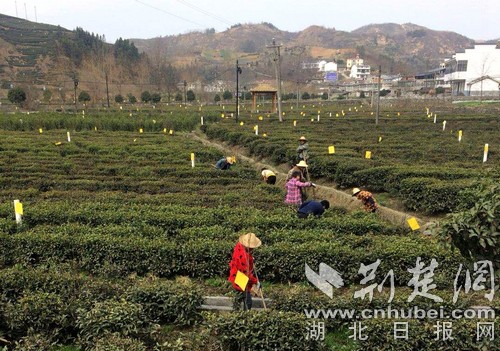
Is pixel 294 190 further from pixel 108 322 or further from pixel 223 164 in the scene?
pixel 108 322

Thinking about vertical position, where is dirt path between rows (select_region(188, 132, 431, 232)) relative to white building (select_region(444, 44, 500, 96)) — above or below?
below

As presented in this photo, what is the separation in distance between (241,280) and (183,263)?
7.96 ft

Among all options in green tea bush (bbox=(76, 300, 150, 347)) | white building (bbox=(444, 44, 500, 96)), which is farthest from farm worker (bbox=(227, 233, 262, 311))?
white building (bbox=(444, 44, 500, 96))

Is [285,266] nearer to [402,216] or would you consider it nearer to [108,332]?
[108,332]

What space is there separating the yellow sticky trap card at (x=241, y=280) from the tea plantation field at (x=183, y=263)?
1.34 feet


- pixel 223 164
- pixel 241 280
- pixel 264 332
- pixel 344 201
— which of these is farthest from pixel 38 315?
pixel 223 164

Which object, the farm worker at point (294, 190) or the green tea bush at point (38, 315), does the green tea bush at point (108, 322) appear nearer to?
the green tea bush at point (38, 315)

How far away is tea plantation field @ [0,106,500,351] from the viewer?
19.0 ft

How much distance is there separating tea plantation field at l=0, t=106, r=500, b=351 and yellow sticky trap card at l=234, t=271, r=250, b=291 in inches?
16.0

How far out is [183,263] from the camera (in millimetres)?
8242

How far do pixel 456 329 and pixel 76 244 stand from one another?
7130 mm

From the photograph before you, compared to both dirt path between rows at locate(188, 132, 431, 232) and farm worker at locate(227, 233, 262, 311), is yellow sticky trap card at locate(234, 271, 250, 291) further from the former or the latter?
dirt path between rows at locate(188, 132, 431, 232)

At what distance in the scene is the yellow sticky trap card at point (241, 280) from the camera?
6102mm

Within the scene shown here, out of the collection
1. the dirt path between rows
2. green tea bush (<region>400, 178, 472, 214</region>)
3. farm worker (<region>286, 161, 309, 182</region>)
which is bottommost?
the dirt path between rows
